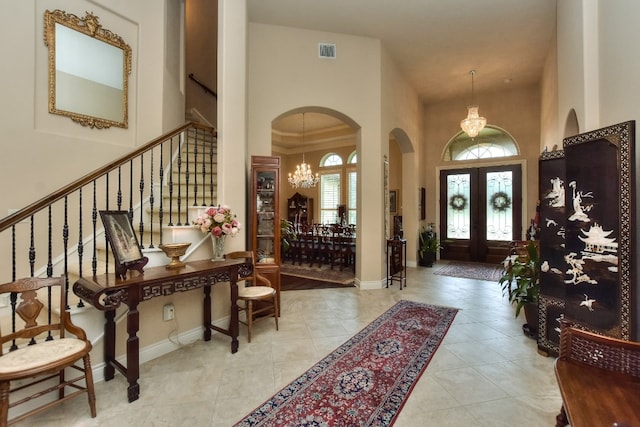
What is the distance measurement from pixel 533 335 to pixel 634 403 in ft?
7.74

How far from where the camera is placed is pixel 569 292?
2.42 meters

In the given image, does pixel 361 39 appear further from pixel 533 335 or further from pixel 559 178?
pixel 533 335

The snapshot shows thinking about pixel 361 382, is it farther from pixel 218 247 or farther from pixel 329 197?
pixel 329 197

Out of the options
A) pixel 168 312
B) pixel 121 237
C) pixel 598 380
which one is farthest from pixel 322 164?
pixel 598 380

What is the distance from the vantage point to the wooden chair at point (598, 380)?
3.53 ft

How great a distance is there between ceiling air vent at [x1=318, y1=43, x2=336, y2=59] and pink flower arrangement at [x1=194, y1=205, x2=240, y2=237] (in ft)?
11.2

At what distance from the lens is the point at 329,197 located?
32.6 ft

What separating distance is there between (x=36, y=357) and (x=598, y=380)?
9.62 ft

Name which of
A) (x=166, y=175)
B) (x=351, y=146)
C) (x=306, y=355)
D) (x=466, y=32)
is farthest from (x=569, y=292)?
(x=351, y=146)

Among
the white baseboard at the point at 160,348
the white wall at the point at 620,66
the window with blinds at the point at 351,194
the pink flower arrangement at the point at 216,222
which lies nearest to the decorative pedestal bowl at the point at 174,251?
the pink flower arrangement at the point at 216,222

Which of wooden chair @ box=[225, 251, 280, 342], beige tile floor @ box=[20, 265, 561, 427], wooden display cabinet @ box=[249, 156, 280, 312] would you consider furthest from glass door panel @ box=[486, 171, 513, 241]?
wooden chair @ box=[225, 251, 280, 342]

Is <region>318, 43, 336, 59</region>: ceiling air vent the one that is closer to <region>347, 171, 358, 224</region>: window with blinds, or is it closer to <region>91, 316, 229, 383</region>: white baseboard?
<region>91, 316, 229, 383</region>: white baseboard

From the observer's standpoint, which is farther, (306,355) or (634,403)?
(306,355)

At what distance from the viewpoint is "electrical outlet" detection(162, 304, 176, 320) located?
111 inches
